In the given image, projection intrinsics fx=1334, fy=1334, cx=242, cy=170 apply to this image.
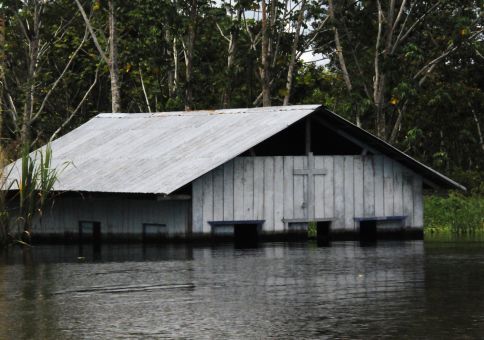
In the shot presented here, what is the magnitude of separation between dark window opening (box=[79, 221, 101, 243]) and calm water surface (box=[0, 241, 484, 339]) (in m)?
5.39

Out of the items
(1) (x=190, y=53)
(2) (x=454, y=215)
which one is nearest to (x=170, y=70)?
(1) (x=190, y=53)

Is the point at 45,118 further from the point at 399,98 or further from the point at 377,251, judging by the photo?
the point at 377,251

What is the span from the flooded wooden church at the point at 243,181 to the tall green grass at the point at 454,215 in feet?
16.0

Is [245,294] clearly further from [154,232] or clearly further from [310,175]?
[310,175]

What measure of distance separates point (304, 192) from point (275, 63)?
1916 cm

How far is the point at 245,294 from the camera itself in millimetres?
19219

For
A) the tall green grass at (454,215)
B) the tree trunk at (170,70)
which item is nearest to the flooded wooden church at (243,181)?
the tall green grass at (454,215)

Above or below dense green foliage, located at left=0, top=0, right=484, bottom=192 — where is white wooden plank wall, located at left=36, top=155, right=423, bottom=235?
below

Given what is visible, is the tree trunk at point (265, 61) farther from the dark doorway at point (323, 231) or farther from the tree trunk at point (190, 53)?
the dark doorway at point (323, 231)

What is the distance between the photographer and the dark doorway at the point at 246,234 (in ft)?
109

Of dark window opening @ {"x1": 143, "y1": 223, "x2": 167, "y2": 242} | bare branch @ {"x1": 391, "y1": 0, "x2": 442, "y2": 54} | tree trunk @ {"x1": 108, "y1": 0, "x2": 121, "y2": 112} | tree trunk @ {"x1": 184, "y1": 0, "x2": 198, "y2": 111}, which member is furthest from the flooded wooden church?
tree trunk @ {"x1": 184, "y1": 0, "x2": 198, "y2": 111}

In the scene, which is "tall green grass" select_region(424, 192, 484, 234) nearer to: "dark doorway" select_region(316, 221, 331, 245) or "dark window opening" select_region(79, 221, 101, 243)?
"dark doorway" select_region(316, 221, 331, 245)

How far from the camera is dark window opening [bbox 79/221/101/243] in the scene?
35594 millimetres

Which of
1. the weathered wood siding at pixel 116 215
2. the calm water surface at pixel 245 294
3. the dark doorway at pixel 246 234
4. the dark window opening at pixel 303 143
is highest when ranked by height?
the dark window opening at pixel 303 143
